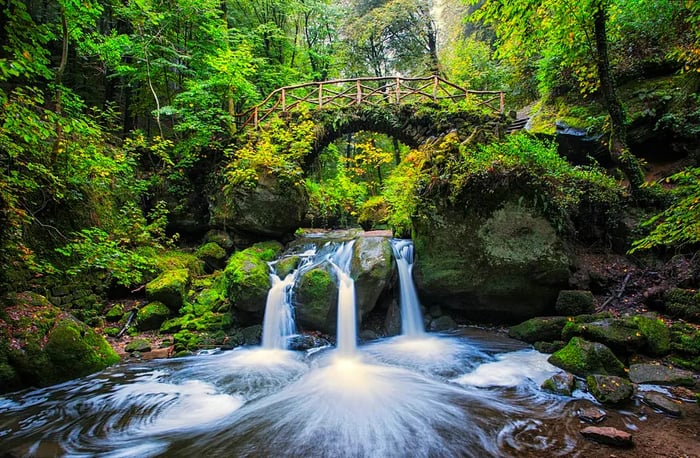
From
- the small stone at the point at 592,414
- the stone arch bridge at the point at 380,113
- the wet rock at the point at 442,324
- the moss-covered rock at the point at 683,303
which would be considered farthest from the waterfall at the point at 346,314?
the stone arch bridge at the point at 380,113

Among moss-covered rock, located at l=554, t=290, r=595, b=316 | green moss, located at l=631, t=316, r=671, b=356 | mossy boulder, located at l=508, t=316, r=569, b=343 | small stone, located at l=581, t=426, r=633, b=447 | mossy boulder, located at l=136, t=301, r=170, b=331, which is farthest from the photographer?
mossy boulder, located at l=136, t=301, r=170, b=331

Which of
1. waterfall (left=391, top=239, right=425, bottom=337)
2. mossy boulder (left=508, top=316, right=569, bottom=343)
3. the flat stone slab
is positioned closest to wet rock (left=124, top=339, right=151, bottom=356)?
waterfall (left=391, top=239, right=425, bottom=337)

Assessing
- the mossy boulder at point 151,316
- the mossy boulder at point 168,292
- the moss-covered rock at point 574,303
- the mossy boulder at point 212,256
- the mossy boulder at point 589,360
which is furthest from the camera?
the mossy boulder at point 212,256

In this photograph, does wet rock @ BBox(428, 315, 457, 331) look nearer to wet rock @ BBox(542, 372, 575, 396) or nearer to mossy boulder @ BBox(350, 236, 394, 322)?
mossy boulder @ BBox(350, 236, 394, 322)

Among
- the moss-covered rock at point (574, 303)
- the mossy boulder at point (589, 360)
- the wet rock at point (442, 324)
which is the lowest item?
the mossy boulder at point (589, 360)

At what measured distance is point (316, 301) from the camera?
264 inches

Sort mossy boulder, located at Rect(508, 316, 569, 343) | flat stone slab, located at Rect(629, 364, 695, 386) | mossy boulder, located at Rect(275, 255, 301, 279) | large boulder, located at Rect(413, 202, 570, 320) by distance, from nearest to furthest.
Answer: flat stone slab, located at Rect(629, 364, 695, 386) < mossy boulder, located at Rect(508, 316, 569, 343) < large boulder, located at Rect(413, 202, 570, 320) < mossy boulder, located at Rect(275, 255, 301, 279)

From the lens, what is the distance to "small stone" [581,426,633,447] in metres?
2.91

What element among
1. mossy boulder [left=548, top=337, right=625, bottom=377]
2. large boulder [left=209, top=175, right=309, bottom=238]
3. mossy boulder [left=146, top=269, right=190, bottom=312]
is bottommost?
mossy boulder [left=548, top=337, right=625, bottom=377]

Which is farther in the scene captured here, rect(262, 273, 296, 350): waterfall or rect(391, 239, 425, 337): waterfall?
rect(391, 239, 425, 337): waterfall

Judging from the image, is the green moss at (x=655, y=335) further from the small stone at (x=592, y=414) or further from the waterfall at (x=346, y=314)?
the waterfall at (x=346, y=314)

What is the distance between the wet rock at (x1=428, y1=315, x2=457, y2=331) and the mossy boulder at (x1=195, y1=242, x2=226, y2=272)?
19.6 ft

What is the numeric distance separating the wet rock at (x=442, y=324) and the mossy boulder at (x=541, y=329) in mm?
1216

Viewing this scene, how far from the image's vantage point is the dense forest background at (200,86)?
450cm
